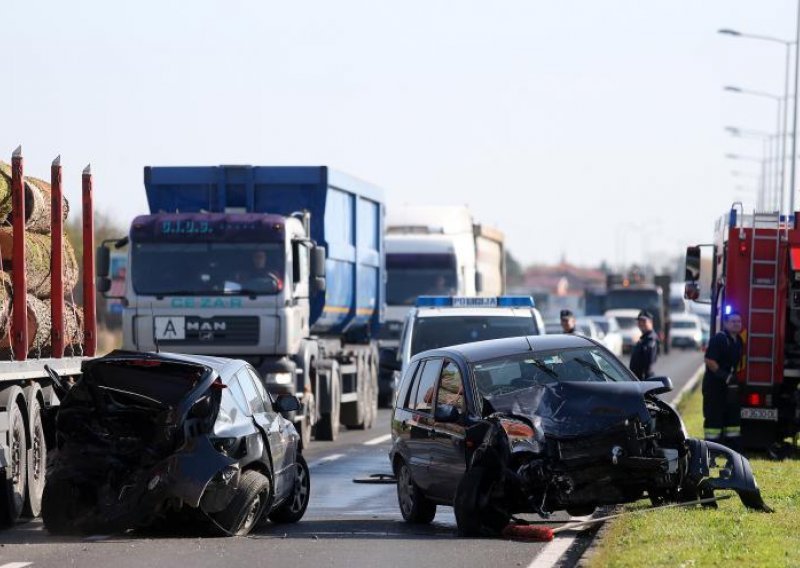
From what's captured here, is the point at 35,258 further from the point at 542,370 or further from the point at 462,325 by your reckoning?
the point at 462,325

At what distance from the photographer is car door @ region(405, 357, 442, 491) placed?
15.2 meters

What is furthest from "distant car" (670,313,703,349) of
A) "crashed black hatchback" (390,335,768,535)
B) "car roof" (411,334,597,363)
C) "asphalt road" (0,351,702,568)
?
"crashed black hatchback" (390,335,768,535)

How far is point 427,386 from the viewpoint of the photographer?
15.6 m

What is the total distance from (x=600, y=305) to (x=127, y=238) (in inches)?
2465

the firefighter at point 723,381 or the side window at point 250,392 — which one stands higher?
the side window at point 250,392

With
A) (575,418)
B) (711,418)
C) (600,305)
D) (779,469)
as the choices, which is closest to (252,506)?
(575,418)

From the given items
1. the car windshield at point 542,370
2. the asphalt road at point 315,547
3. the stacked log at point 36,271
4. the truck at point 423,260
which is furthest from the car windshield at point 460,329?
the truck at point 423,260

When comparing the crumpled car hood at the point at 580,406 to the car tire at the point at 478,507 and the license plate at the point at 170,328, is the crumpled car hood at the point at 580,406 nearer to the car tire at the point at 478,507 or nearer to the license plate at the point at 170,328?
the car tire at the point at 478,507

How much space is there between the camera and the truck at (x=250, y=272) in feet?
79.9

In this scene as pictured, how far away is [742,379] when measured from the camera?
2298cm

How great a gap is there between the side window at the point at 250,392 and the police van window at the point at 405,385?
5.19 feet

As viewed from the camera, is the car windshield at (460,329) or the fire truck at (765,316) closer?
the fire truck at (765,316)

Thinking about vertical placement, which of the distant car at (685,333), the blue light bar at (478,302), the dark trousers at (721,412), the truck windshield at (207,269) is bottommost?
the distant car at (685,333)

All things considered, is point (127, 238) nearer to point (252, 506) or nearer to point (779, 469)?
point (779, 469)
